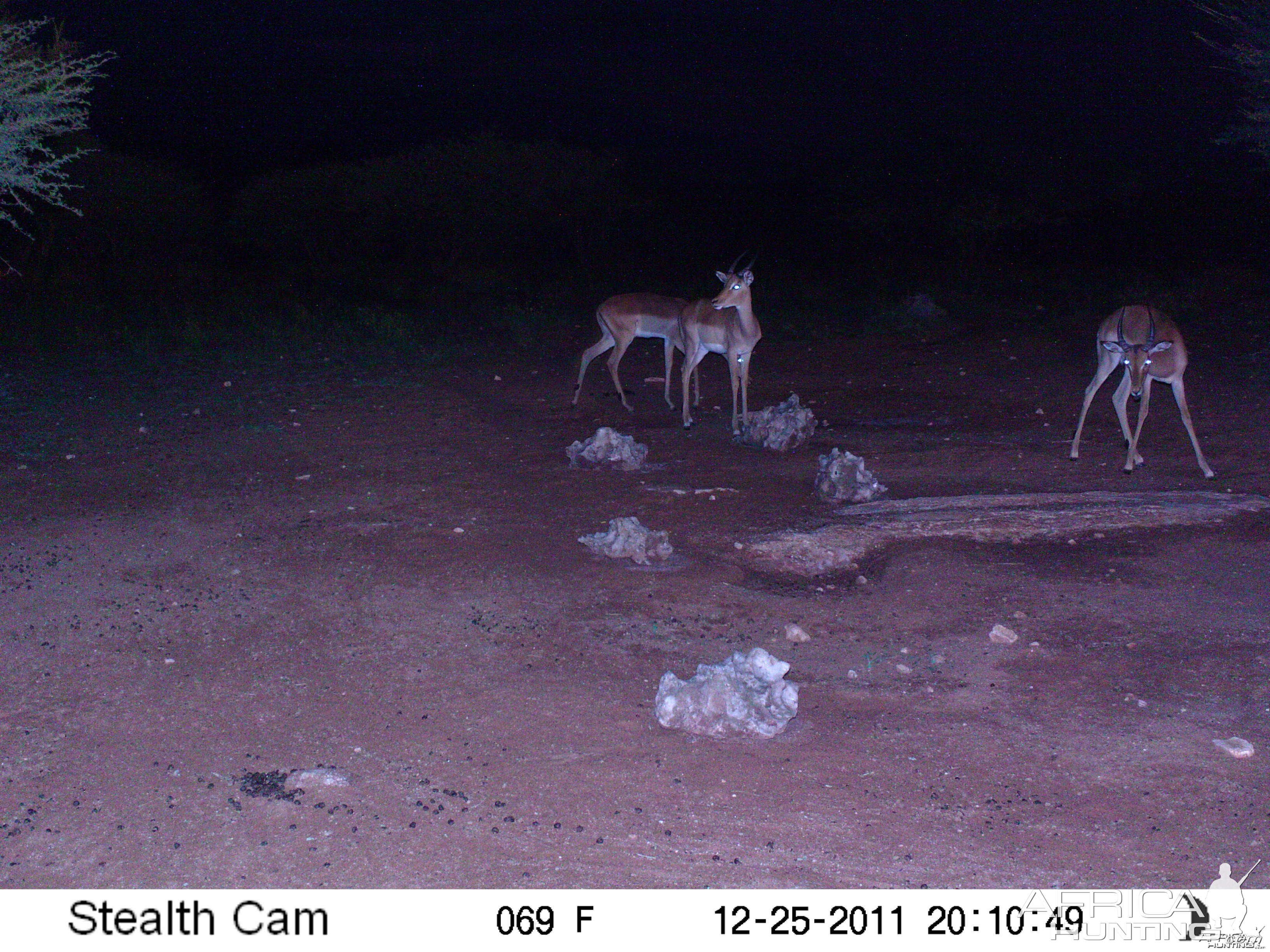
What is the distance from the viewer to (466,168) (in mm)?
34094

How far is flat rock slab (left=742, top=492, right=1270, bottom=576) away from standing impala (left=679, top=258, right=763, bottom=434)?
2.98 meters

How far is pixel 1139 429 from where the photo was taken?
9156 mm

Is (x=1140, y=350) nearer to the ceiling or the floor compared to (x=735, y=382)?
nearer to the ceiling

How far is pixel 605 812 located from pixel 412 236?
3038 cm

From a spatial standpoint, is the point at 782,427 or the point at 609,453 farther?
the point at 782,427

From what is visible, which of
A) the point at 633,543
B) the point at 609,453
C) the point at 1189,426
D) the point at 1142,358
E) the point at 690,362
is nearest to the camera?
the point at 633,543

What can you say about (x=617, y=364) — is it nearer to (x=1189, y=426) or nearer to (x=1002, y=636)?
(x=1189, y=426)

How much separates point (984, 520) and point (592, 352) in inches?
237

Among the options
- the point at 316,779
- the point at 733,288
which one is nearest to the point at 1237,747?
the point at 316,779

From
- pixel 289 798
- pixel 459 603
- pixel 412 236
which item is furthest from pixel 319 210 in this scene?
pixel 289 798

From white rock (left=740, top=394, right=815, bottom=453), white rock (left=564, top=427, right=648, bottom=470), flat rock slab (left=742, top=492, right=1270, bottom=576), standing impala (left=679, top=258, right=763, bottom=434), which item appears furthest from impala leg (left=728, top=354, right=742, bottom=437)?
flat rock slab (left=742, top=492, right=1270, bottom=576)

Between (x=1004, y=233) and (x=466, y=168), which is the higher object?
(x=466, y=168)

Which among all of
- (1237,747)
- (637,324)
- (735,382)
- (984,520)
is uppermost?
(637,324)

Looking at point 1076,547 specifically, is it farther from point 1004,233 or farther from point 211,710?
point 1004,233
